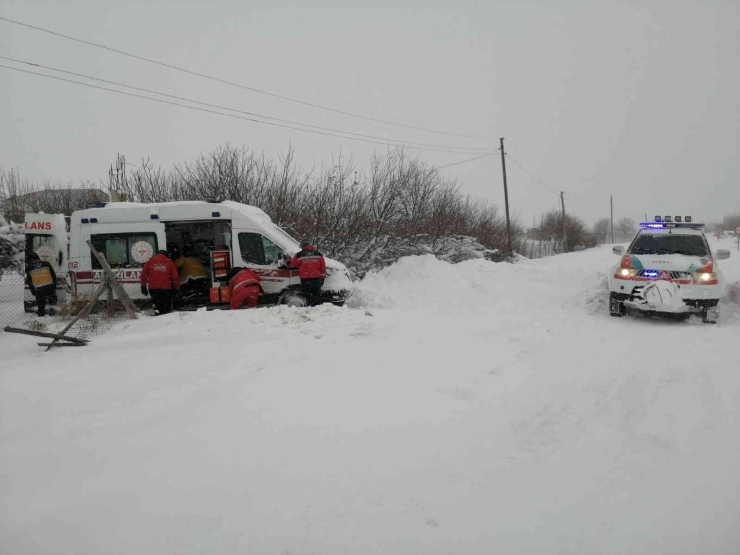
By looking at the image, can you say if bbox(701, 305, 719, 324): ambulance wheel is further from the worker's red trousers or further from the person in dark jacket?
the person in dark jacket

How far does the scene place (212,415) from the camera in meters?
3.67

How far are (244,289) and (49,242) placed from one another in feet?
21.5

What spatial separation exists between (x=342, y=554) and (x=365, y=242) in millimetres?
13316

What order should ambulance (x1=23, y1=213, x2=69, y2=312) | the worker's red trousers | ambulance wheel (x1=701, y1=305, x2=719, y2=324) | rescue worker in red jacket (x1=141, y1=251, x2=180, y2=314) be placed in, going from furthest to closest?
ambulance (x1=23, y1=213, x2=69, y2=312)
rescue worker in red jacket (x1=141, y1=251, x2=180, y2=314)
the worker's red trousers
ambulance wheel (x1=701, y1=305, x2=719, y2=324)

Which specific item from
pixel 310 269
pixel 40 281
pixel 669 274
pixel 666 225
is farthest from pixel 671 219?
pixel 40 281

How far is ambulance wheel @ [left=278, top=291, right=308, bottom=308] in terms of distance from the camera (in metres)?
8.56

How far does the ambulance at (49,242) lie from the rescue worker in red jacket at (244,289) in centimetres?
504

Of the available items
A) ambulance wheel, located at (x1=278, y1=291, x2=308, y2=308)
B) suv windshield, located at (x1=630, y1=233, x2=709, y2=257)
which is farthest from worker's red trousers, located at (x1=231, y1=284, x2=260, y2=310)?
suv windshield, located at (x1=630, y1=233, x2=709, y2=257)

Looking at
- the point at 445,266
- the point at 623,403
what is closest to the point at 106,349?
the point at 623,403

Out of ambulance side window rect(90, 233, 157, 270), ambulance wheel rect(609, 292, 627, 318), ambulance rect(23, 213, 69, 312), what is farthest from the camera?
ambulance rect(23, 213, 69, 312)

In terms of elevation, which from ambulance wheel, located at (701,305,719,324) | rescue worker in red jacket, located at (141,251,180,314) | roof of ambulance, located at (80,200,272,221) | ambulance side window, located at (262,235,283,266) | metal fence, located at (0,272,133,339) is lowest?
ambulance wheel, located at (701,305,719,324)

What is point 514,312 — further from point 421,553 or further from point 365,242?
point 365,242

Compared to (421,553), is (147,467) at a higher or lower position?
higher

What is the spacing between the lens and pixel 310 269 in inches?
329
